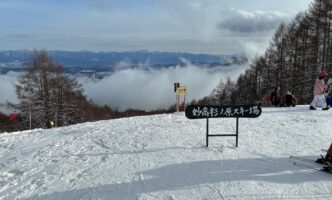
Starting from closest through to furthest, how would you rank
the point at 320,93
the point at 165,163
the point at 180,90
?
the point at 165,163 → the point at 180,90 → the point at 320,93

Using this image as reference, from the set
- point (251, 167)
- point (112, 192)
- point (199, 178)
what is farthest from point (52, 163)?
point (251, 167)

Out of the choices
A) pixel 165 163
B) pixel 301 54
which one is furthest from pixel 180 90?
pixel 301 54

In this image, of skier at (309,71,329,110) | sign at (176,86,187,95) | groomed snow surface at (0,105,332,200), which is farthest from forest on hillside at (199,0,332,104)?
groomed snow surface at (0,105,332,200)

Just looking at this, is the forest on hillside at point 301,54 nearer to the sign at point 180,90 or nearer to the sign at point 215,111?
the sign at point 180,90

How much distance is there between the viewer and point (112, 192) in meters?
7.17

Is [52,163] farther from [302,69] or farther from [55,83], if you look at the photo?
[302,69]

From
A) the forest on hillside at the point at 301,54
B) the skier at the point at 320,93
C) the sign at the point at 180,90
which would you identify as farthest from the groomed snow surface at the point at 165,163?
the forest on hillside at the point at 301,54

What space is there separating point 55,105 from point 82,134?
27.4 metres

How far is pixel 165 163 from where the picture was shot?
8.69 m

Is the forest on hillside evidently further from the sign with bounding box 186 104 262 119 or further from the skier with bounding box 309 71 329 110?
the sign with bounding box 186 104 262 119

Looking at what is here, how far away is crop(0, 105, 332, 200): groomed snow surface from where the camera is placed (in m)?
7.18

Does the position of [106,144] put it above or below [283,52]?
below

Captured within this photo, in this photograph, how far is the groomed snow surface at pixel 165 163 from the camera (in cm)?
718

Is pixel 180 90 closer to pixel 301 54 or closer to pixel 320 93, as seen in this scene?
pixel 320 93
